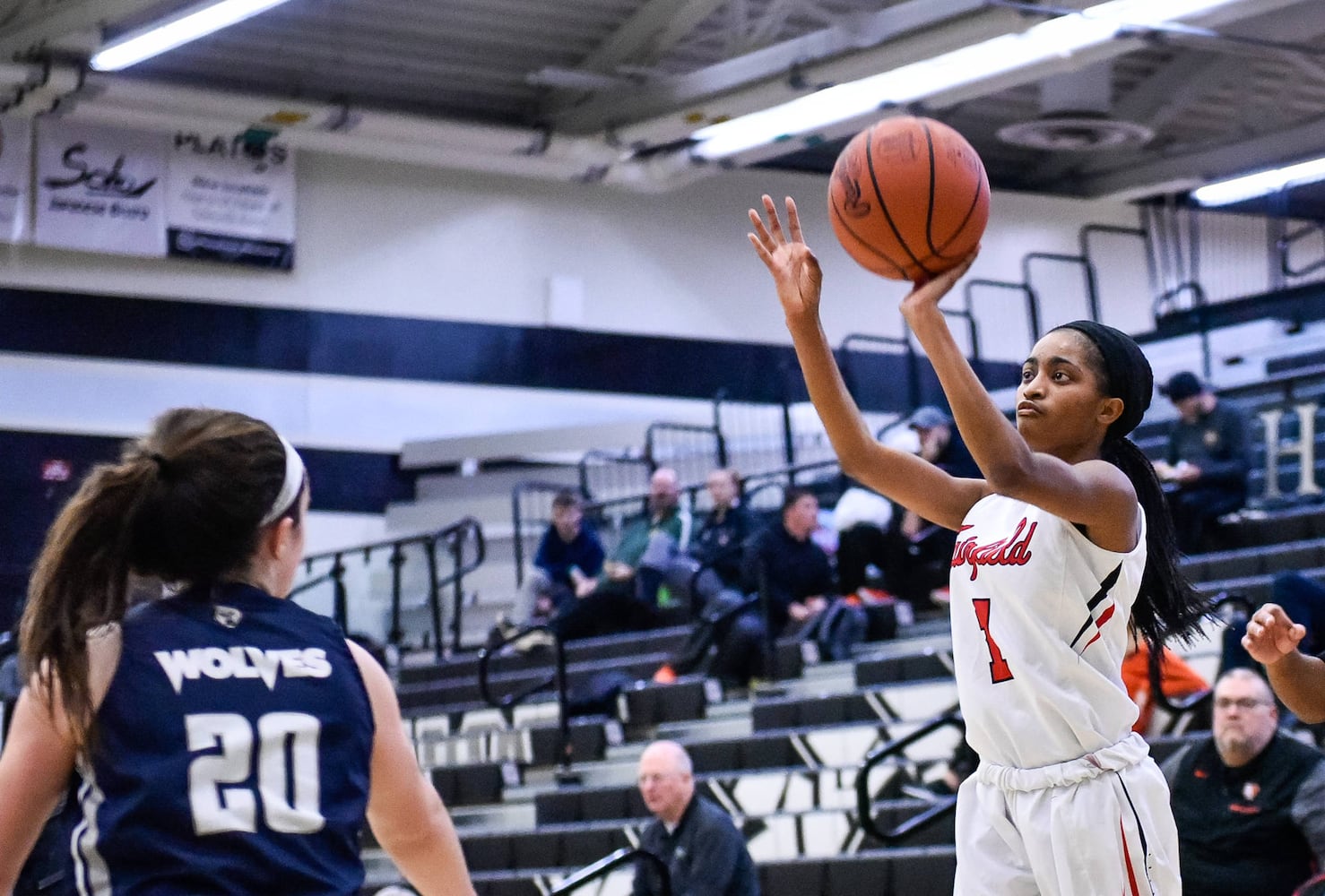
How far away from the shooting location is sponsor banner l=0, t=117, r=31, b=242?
13375 millimetres

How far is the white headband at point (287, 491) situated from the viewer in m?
2.19

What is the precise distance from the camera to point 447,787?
32.6 feet

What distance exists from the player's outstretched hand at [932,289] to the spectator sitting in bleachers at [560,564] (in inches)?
349

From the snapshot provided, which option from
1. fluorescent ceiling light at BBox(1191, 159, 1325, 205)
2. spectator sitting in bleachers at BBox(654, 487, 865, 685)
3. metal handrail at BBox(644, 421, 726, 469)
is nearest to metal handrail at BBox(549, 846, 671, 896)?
spectator sitting in bleachers at BBox(654, 487, 865, 685)

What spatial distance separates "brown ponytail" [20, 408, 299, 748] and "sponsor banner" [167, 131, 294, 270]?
478 inches

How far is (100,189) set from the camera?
13836 mm

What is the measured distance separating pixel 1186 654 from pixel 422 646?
263 inches

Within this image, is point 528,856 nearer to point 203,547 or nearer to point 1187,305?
point 203,547

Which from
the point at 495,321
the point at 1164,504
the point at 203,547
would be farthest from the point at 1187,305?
the point at 203,547

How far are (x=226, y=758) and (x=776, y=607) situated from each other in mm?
8031

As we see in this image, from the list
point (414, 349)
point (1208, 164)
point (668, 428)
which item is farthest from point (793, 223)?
point (1208, 164)

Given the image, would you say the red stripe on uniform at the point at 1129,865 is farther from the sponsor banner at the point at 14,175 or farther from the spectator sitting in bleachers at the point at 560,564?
the sponsor banner at the point at 14,175

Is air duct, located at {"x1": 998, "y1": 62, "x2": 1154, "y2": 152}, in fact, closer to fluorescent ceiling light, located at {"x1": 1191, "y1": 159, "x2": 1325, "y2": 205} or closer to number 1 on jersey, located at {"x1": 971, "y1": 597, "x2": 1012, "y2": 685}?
fluorescent ceiling light, located at {"x1": 1191, "y1": 159, "x2": 1325, "y2": 205}

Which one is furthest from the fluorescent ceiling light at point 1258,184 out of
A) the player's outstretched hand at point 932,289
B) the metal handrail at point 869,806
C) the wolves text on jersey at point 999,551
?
the player's outstretched hand at point 932,289
